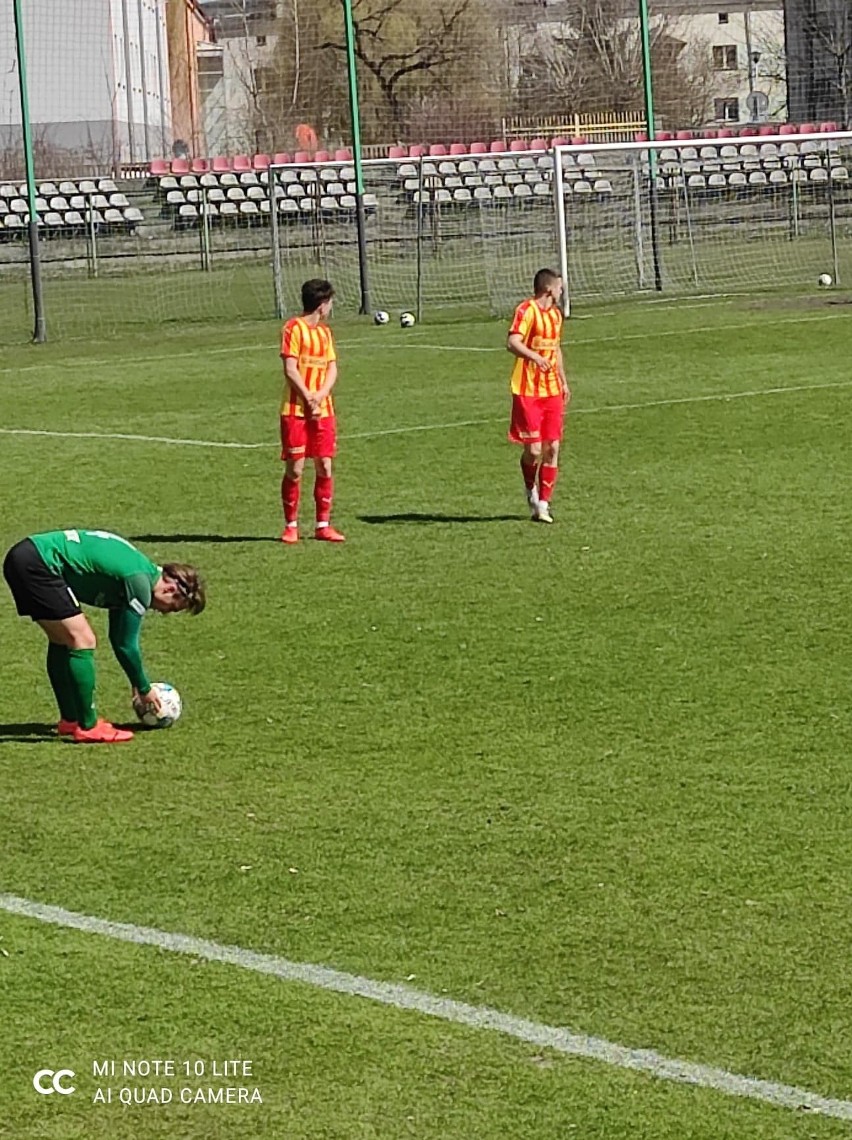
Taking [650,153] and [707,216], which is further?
[707,216]

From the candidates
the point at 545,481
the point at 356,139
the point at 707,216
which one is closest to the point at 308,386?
the point at 545,481

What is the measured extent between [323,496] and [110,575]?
525 centimetres

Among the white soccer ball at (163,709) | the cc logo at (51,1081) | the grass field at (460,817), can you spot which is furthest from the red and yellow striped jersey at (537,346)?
the cc logo at (51,1081)

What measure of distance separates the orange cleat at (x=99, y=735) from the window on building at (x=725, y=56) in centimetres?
4776

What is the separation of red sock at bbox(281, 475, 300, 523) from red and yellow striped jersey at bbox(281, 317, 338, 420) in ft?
1.49

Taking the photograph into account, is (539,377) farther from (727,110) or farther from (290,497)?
(727,110)

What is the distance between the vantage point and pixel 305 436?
13422mm

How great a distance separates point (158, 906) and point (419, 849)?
1.02 meters

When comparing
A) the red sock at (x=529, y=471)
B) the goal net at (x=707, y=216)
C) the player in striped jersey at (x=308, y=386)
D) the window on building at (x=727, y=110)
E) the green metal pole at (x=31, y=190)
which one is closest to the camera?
the player in striped jersey at (x=308, y=386)

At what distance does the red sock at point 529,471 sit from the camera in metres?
14.0

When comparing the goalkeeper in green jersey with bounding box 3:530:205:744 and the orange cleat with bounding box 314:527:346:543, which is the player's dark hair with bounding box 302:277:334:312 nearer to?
the orange cleat with bounding box 314:527:346:543

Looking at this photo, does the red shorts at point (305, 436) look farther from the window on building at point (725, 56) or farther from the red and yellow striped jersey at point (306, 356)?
the window on building at point (725, 56)

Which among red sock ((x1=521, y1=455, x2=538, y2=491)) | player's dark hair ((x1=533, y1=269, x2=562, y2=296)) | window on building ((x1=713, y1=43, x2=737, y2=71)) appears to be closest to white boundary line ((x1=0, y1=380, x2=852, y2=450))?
red sock ((x1=521, y1=455, x2=538, y2=491))

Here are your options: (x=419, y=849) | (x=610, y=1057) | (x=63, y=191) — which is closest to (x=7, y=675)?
(x=419, y=849)
